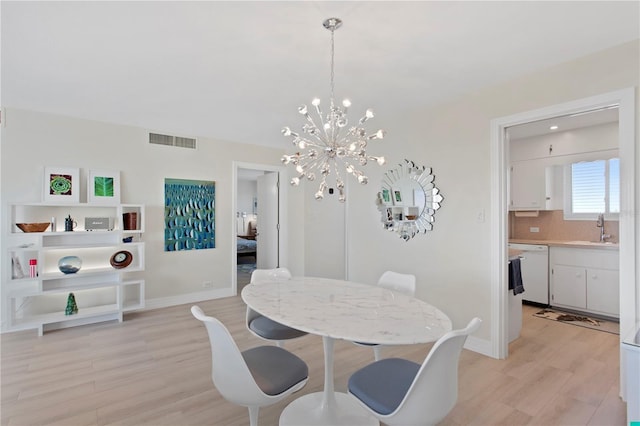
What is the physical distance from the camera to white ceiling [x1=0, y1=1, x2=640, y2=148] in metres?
1.83

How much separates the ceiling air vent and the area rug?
204 inches

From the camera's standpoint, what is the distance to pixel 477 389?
89.9 inches

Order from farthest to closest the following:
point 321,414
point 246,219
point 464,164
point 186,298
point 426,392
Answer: point 246,219 < point 186,298 < point 464,164 < point 321,414 < point 426,392

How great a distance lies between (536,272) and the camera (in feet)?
14.0

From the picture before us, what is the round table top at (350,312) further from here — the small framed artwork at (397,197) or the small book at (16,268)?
the small book at (16,268)

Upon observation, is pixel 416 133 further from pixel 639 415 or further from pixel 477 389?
pixel 639 415

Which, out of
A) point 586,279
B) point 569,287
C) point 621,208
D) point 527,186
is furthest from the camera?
point 527,186

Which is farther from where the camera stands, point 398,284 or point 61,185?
point 61,185

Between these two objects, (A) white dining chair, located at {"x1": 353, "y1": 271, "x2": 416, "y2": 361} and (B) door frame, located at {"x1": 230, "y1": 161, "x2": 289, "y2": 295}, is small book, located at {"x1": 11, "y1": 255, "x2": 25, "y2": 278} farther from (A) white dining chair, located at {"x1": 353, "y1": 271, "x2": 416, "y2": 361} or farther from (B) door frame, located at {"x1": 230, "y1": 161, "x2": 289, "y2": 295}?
(A) white dining chair, located at {"x1": 353, "y1": 271, "x2": 416, "y2": 361}

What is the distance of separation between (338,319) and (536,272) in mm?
3905

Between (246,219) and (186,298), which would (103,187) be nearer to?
(186,298)

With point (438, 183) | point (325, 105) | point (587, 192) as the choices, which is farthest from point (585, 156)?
point (325, 105)

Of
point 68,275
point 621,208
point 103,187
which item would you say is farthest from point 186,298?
point 621,208

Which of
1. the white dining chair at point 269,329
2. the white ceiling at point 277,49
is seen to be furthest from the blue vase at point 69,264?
the white dining chair at point 269,329
